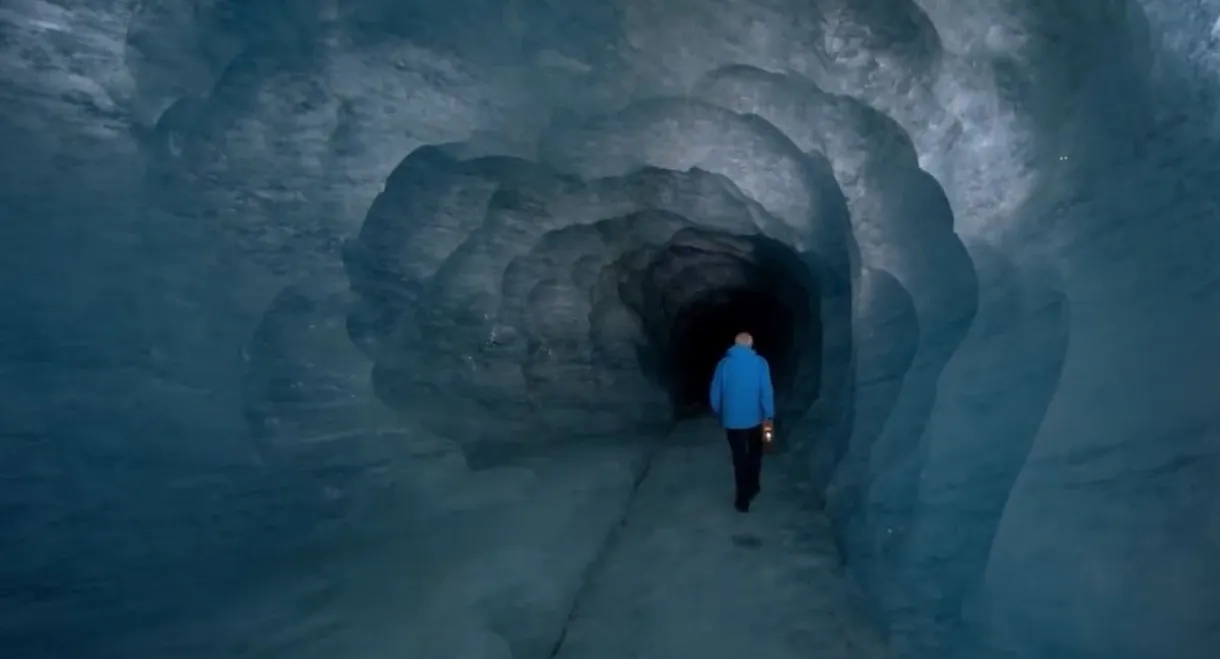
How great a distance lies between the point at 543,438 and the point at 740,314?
Answer: 866 centimetres

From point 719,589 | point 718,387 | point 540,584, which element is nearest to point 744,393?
point 718,387

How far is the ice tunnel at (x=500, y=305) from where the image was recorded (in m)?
2.64

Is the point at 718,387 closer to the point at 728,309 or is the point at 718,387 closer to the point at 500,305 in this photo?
the point at 500,305

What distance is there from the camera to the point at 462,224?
18.4 ft

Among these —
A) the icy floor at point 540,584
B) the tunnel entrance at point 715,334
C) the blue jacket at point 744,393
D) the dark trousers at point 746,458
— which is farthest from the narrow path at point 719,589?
the tunnel entrance at point 715,334

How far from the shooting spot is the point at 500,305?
6473 millimetres

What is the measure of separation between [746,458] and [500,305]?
235 centimetres

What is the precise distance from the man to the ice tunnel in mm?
358

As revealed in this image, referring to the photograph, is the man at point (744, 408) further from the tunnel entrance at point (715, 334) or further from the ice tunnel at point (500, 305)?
the tunnel entrance at point (715, 334)

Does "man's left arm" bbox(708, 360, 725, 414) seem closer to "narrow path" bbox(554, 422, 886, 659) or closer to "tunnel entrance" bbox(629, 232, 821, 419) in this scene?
"narrow path" bbox(554, 422, 886, 659)

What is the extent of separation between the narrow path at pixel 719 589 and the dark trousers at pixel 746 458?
0.59 feet

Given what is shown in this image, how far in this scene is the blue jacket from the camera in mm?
5613

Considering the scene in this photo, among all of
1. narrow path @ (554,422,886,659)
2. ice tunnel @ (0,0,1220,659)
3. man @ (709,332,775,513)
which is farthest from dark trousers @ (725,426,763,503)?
ice tunnel @ (0,0,1220,659)

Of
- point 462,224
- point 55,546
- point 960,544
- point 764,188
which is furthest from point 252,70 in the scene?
point 960,544
